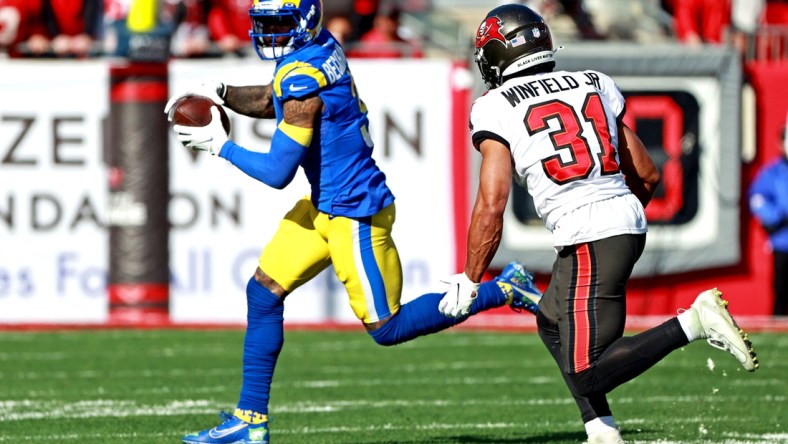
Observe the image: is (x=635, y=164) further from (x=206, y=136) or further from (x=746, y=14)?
(x=746, y=14)

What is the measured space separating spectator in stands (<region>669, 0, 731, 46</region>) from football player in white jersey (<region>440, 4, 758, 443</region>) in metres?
8.33

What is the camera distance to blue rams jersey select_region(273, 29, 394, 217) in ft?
18.8

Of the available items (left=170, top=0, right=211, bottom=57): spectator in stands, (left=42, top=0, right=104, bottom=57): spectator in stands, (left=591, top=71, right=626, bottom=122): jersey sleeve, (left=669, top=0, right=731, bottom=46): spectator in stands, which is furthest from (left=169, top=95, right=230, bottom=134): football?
(left=669, top=0, right=731, bottom=46): spectator in stands

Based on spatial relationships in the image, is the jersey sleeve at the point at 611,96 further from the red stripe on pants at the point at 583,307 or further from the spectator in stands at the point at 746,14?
the spectator in stands at the point at 746,14

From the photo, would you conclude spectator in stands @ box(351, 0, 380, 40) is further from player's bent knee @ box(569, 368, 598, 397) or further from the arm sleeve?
player's bent knee @ box(569, 368, 598, 397)

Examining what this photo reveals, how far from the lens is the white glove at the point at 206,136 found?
5.65 meters

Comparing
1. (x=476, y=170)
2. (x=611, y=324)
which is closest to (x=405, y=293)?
(x=476, y=170)

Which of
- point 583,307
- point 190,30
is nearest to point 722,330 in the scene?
point 583,307

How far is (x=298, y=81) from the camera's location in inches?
221

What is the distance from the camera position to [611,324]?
504 centimetres

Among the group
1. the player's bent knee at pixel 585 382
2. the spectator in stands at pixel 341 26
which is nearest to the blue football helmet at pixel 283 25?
the player's bent knee at pixel 585 382

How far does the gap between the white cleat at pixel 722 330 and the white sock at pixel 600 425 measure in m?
0.49

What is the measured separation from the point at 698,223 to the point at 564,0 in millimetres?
2717

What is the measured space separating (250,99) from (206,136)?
1.82 feet
